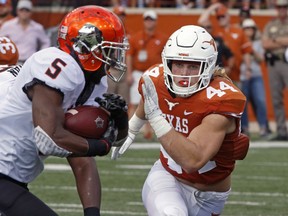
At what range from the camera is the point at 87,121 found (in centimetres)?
398

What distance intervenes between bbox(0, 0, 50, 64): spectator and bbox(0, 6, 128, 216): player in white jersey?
6.77 metres

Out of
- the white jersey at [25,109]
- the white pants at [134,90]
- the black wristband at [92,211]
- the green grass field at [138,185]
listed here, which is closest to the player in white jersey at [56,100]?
the white jersey at [25,109]

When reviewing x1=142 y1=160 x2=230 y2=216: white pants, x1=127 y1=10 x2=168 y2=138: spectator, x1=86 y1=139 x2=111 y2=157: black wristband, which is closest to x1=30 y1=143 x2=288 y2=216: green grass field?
x1=127 y1=10 x2=168 y2=138: spectator

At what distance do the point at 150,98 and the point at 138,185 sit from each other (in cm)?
362

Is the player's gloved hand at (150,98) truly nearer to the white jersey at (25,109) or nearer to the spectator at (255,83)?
the white jersey at (25,109)

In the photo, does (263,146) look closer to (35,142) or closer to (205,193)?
(205,193)

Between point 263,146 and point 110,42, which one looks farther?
point 263,146

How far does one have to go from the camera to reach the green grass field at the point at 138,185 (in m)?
6.61

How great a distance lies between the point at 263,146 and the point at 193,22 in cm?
446

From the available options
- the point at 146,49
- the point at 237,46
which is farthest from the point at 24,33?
the point at 237,46

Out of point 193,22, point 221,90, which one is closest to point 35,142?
point 221,90

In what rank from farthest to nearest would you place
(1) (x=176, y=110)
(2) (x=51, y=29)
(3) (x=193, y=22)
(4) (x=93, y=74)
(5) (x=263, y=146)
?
(3) (x=193, y=22) < (2) (x=51, y=29) < (5) (x=263, y=146) < (1) (x=176, y=110) < (4) (x=93, y=74)

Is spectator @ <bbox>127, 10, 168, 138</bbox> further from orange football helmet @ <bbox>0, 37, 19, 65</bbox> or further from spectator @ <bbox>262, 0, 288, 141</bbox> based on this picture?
orange football helmet @ <bbox>0, 37, 19, 65</bbox>

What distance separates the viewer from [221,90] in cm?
444
